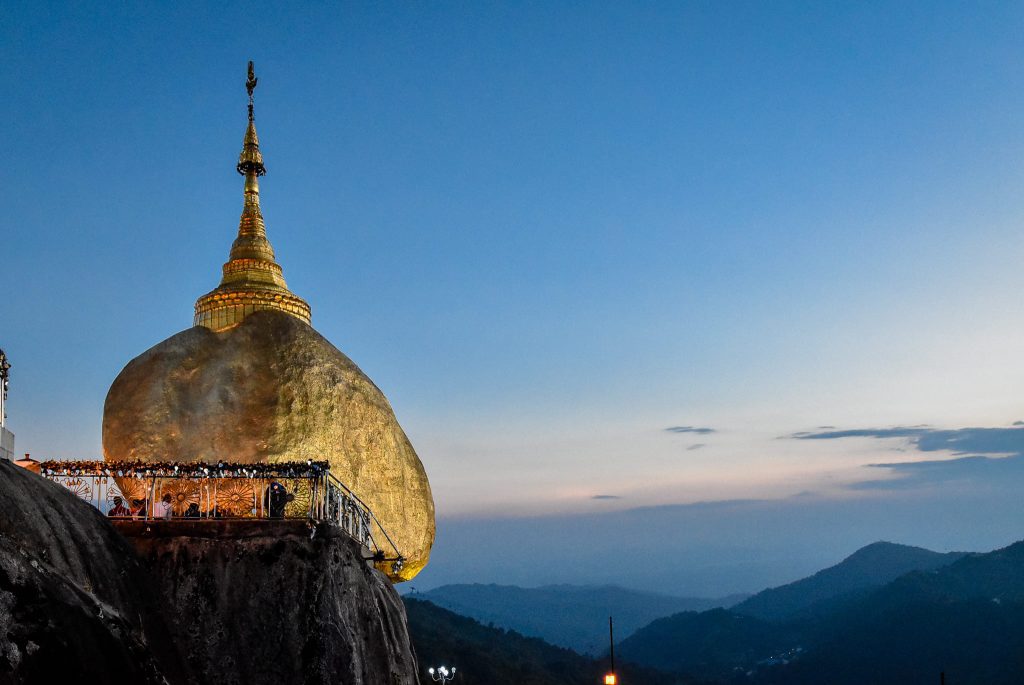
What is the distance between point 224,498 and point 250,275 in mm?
9129

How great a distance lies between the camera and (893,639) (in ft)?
428

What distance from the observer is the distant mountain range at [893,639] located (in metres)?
120

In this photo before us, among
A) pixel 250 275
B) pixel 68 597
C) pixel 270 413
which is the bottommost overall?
pixel 68 597

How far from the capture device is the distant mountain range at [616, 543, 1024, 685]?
119500mm

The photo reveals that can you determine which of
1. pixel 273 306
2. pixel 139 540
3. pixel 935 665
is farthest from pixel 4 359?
pixel 935 665

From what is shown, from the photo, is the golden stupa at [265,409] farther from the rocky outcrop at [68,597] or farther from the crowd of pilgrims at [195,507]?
the rocky outcrop at [68,597]

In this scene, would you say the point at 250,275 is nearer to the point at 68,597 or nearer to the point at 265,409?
the point at 265,409

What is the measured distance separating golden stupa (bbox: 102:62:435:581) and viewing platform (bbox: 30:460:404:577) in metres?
1.28

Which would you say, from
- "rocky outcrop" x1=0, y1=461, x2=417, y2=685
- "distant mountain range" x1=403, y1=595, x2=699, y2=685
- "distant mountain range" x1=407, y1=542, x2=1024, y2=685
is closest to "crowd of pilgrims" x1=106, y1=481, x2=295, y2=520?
"rocky outcrop" x1=0, y1=461, x2=417, y2=685

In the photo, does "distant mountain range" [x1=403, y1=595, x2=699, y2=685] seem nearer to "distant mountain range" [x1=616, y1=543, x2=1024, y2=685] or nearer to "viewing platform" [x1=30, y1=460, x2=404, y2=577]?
"distant mountain range" [x1=616, y1=543, x2=1024, y2=685]

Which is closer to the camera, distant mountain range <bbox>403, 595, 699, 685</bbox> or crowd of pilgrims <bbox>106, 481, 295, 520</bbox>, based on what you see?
crowd of pilgrims <bbox>106, 481, 295, 520</bbox>

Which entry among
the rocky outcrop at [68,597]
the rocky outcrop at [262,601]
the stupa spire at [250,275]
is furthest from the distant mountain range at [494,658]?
the rocky outcrop at [68,597]

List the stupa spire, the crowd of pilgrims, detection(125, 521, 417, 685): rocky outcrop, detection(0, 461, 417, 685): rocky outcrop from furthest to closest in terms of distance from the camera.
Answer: the stupa spire < the crowd of pilgrims < detection(125, 521, 417, 685): rocky outcrop < detection(0, 461, 417, 685): rocky outcrop

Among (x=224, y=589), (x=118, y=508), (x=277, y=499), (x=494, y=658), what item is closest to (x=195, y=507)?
(x=118, y=508)
